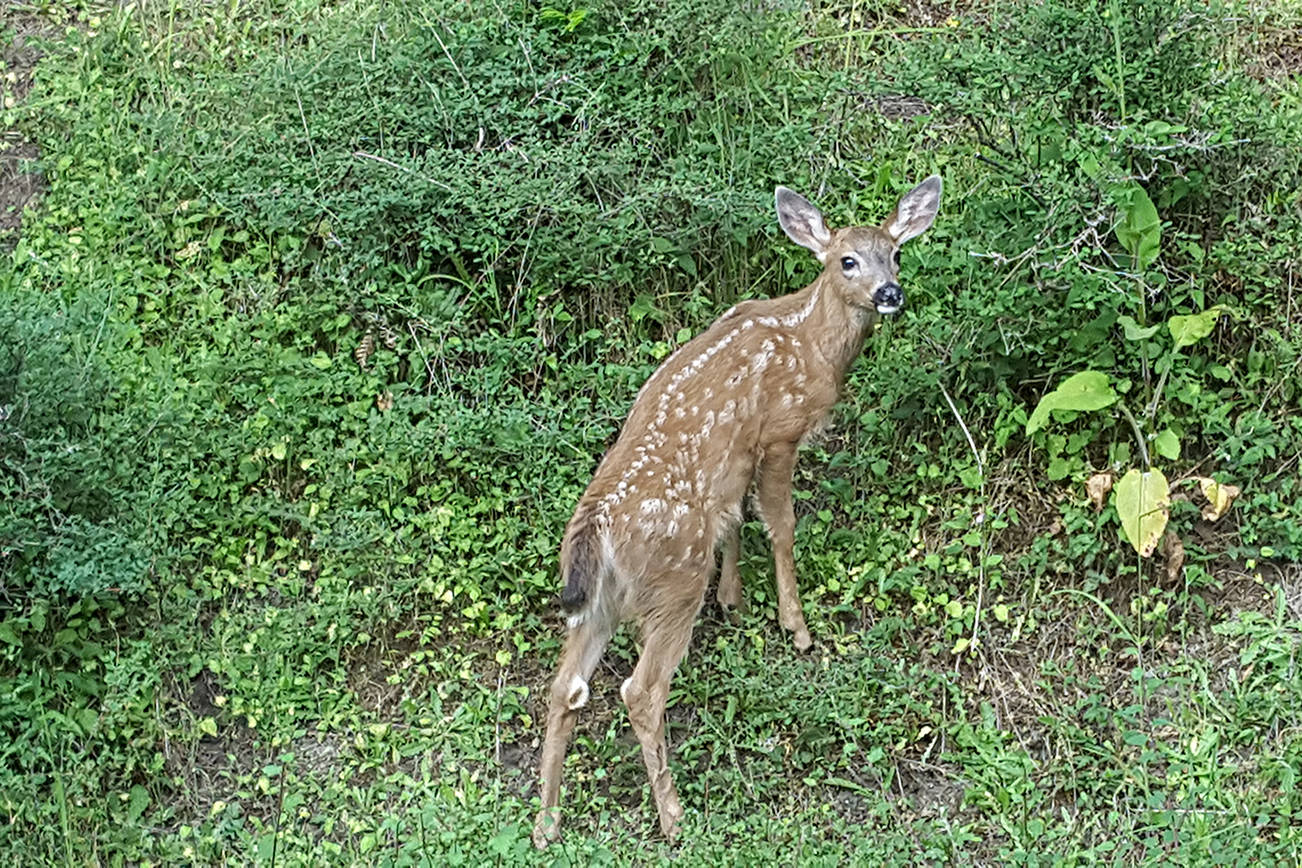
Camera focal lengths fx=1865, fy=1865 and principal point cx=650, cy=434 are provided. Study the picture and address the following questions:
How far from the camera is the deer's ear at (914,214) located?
7578 mm

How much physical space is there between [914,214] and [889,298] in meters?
0.58

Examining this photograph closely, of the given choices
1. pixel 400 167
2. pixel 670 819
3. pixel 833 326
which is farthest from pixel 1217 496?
pixel 400 167

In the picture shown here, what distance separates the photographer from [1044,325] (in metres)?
7.64

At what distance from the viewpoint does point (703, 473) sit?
273 inches

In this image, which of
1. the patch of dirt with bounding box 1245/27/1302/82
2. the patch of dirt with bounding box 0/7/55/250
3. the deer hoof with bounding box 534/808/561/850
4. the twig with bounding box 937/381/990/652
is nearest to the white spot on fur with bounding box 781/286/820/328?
the twig with bounding box 937/381/990/652

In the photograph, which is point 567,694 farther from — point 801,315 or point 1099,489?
point 1099,489

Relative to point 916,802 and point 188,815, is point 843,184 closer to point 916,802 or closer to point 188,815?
point 916,802

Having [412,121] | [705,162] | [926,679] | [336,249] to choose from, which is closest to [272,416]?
[336,249]

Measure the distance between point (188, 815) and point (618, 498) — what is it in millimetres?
1947

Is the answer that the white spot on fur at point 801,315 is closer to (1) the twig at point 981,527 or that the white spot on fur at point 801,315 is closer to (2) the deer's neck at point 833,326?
(2) the deer's neck at point 833,326

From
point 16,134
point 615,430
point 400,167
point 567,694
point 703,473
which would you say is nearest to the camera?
point 567,694

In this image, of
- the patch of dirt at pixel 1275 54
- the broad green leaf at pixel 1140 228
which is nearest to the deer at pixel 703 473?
the broad green leaf at pixel 1140 228

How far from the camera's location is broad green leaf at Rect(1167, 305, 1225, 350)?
748cm

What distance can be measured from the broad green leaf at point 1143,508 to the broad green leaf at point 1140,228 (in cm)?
91
